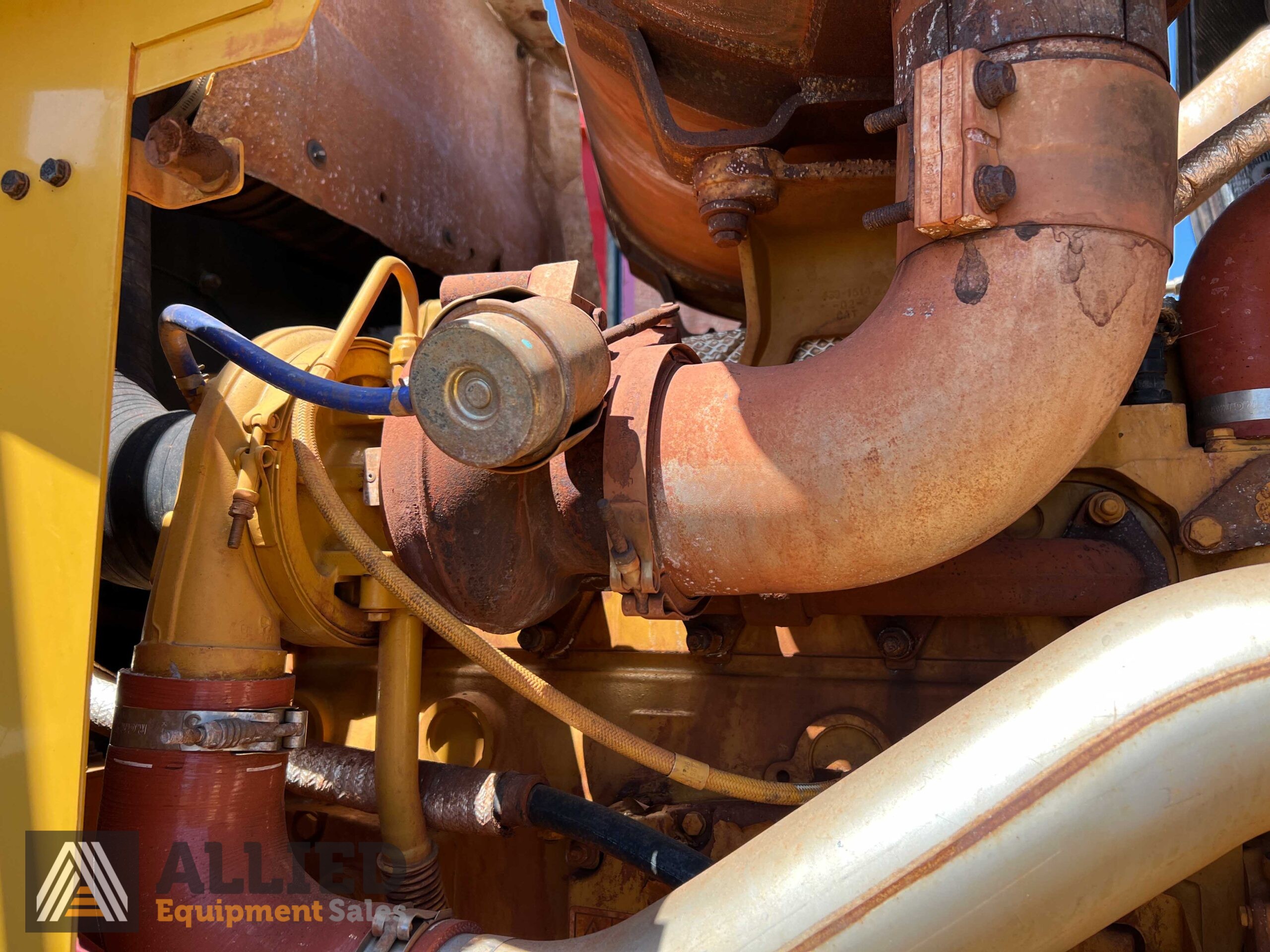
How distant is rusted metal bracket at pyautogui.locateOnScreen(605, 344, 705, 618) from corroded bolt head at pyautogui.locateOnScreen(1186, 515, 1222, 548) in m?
0.63

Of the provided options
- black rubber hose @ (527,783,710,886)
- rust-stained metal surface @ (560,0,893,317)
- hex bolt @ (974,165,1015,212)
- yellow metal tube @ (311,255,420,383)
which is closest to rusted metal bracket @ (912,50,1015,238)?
hex bolt @ (974,165,1015,212)

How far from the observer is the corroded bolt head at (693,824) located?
Answer: 1278 mm

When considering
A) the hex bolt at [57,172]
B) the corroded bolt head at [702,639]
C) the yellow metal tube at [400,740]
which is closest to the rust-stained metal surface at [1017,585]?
the corroded bolt head at [702,639]

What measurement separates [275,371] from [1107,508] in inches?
39.7

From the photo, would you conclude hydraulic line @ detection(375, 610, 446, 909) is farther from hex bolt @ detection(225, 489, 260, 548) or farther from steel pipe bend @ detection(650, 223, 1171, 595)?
steel pipe bend @ detection(650, 223, 1171, 595)

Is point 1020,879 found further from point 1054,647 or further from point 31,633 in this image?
point 31,633

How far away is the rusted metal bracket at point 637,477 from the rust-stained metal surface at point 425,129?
106 centimetres

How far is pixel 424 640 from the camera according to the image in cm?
155

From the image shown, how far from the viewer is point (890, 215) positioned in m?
0.99

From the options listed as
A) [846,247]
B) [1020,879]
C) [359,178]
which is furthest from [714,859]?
[359,178]

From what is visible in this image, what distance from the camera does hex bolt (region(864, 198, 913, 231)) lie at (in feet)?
3.21

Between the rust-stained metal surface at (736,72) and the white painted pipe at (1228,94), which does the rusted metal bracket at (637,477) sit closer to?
the rust-stained metal surface at (736,72)

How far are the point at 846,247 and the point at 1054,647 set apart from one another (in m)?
0.87

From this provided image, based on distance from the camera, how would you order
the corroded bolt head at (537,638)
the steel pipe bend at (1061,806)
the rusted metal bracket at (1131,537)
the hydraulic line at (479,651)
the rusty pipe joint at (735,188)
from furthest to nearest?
the corroded bolt head at (537,638) → the rusty pipe joint at (735,188) → the rusted metal bracket at (1131,537) → the hydraulic line at (479,651) → the steel pipe bend at (1061,806)
